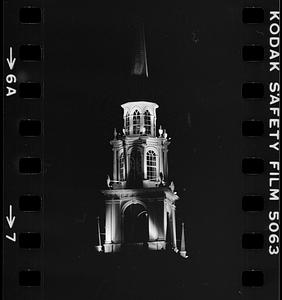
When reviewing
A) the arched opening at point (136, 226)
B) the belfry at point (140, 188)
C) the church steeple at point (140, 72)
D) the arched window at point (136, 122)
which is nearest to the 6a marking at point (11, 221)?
the belfry at point (140, 188)

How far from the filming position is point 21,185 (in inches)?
108

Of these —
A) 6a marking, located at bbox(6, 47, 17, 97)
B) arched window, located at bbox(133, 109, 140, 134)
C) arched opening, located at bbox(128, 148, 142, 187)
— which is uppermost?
6a marking, located at bbox(6, 47, 17, 97)

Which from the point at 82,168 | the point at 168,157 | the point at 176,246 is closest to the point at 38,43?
the point at 82,168

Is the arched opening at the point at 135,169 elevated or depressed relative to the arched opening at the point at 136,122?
depressed

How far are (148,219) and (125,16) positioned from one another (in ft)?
3.95

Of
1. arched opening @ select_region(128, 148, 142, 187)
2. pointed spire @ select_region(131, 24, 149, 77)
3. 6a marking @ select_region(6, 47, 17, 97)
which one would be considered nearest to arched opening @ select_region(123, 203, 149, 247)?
arched opening @ select_region(128, 148, 142, 187)

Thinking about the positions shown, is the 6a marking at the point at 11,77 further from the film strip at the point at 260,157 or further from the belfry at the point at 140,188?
the film strip at the point at 260,157

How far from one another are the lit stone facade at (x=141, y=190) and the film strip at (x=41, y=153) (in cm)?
42

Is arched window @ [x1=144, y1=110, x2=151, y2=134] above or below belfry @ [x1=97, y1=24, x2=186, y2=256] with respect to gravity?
above

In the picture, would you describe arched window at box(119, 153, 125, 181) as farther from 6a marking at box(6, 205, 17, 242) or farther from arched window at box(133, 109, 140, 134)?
6a marking at box(6, 205, 17, 242)

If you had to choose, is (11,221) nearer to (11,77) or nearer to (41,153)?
(41,153)

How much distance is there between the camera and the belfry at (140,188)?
8.98 feet

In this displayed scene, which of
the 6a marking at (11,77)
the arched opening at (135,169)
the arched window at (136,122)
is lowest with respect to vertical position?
the arched opening at (135,169)

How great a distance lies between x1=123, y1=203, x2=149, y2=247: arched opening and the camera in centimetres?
276
